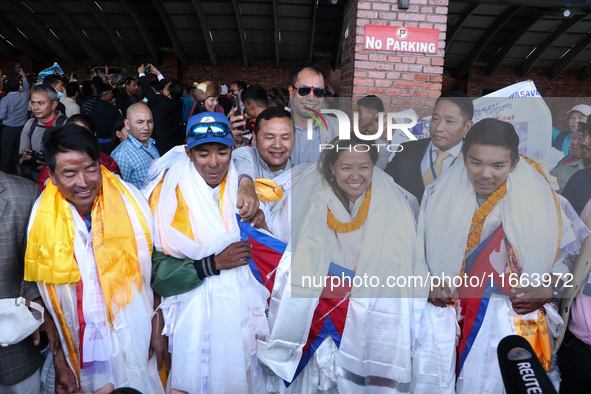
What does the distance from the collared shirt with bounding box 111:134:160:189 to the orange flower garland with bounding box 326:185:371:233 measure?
1.83 m

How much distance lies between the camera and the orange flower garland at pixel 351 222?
1974mm

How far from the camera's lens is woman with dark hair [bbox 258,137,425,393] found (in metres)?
1.92

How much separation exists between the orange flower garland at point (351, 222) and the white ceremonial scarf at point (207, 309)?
492mm

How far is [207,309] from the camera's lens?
1.93 meters

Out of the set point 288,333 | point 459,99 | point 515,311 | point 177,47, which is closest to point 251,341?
point 288,333

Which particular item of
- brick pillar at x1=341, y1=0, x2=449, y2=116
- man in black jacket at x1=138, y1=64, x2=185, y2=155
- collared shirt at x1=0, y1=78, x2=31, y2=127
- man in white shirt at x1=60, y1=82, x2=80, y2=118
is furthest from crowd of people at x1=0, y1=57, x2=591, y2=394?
man in white shirt at x1=60, y1=82, x2=80, y2=118

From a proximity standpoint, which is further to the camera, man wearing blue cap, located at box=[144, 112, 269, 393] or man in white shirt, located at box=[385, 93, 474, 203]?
man in white shirt, located at box=[385, 93, 474, 203]

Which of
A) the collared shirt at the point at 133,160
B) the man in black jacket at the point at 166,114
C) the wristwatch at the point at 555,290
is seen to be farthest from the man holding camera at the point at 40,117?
the wristwatch at the point at 555,290

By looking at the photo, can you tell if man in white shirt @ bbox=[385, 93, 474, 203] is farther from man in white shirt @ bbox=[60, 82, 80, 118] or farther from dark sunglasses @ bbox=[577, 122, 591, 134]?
man in white shirt @ bbox=[60, 82, 80, 118]

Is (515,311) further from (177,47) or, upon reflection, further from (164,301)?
(177,47)

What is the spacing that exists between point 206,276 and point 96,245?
55 centimetres

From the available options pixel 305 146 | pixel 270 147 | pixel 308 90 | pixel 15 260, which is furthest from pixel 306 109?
pixel 15 260

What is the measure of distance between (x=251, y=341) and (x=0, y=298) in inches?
46.4

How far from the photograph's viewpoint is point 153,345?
1.97 metres
